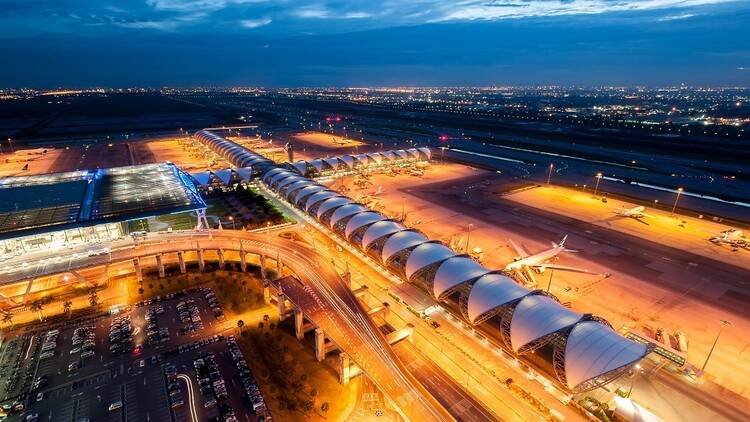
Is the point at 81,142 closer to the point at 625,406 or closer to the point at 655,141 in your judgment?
the point at 625,406

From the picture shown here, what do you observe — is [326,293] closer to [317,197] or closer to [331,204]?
[331,204]

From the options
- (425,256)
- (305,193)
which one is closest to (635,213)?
(425,256)

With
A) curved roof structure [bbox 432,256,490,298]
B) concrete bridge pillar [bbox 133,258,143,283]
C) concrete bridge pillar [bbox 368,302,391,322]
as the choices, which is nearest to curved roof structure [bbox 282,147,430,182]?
concrete bridge pillar [bbox 133,258,143,283]

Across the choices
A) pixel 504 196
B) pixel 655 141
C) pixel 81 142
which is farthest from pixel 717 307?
pixel 81 142

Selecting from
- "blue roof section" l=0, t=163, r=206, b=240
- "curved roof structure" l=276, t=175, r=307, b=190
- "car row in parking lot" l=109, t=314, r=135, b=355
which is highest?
"blue roof section" l=0, t=163, r=206, b=240

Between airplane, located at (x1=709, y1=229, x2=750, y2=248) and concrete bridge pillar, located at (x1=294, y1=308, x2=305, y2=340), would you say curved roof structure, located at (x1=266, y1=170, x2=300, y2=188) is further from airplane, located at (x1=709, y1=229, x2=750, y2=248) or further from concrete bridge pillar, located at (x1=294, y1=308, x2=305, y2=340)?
airplane, located at (x1=709, y1=229, x2=750, y2=248)

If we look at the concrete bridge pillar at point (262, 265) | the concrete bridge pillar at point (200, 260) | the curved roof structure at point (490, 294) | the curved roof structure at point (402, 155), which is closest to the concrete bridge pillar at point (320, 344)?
the curved roof structure at point (490, 294)

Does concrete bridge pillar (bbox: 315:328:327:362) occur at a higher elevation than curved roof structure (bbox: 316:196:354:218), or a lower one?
lower
